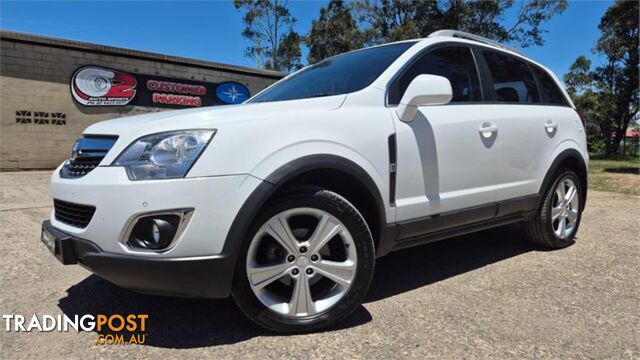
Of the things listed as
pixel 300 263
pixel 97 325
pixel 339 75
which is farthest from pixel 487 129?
pixel 97 325

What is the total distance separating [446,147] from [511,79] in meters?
1.30

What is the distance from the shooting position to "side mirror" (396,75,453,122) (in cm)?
267

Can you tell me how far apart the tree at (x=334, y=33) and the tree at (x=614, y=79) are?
→ 1311cm

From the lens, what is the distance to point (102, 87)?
13055mm

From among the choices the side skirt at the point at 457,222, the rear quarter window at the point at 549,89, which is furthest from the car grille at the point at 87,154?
the rear quarter window at the point at 549,89

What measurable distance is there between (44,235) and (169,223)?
1049 millimetres

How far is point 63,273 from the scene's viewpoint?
342 cm

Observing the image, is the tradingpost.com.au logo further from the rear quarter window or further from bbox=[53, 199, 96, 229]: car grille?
the rear quarter window

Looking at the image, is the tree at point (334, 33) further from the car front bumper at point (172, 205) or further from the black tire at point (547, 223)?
the car front bumper at point (172, 205)

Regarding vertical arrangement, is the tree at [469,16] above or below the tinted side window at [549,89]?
above

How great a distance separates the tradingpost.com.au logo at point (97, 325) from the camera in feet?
7.76

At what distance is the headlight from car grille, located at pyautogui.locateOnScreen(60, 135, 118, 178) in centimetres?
21

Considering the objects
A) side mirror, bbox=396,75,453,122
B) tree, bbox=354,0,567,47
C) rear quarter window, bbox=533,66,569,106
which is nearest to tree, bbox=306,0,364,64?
tree, bbox=354,0,567,47

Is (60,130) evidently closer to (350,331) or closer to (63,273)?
(63,273)
